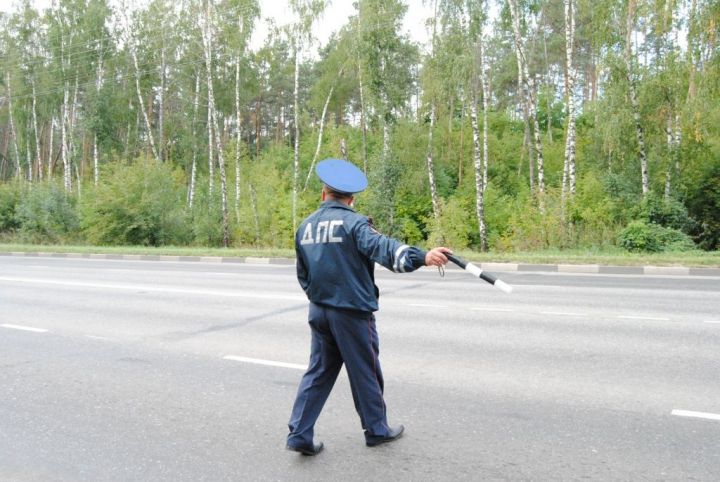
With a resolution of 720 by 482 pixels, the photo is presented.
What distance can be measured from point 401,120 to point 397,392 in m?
27.5

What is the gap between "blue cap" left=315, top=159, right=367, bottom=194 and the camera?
3672 millimetres

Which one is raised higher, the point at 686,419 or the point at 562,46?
the point at 562,46

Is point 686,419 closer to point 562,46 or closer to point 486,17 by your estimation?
point 486,17

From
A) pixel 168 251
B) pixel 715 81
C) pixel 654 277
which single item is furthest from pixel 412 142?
pixel 654 277

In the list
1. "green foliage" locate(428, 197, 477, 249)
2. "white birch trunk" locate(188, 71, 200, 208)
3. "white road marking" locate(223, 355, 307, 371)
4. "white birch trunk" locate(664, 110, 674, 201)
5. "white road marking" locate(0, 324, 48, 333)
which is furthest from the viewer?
"white birch trunk" locate(188, 71, 200, 208)

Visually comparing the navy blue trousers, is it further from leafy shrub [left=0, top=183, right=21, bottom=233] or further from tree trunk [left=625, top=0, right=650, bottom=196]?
leafy shrub [left=0, top=183, right=21, bottom=233]

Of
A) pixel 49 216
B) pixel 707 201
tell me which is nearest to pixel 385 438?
pixel 707 201

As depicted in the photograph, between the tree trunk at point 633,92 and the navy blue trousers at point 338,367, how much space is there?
716 inches

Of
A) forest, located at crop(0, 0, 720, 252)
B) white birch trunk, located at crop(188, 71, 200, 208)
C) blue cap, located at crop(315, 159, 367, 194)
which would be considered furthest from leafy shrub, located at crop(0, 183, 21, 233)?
blue cap, located at crop(315, 159, 367, 194)

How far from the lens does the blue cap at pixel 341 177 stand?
3.67 metres

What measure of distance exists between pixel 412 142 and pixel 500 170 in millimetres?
5934

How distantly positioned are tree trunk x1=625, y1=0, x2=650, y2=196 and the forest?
78 millimetres

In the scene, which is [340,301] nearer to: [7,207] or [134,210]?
[134,210]

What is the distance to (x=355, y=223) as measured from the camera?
3545 mm
